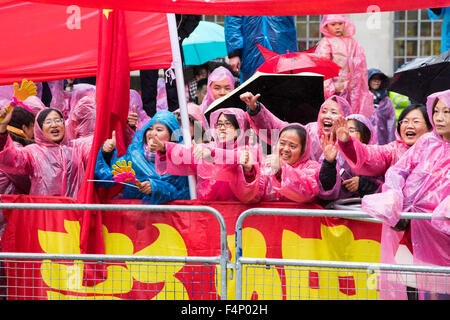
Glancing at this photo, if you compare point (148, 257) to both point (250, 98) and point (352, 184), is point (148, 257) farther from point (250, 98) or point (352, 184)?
point (352, 184)

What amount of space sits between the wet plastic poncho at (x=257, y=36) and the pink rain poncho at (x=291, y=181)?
252cm

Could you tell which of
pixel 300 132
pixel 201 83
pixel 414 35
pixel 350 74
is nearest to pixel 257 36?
pixel 350 74

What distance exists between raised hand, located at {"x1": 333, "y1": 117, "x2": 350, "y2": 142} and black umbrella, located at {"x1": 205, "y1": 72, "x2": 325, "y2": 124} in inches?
22.0

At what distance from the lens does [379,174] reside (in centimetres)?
487

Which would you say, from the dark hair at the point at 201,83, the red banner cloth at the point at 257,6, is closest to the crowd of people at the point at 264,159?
the red banner cloth at the point at 257,6

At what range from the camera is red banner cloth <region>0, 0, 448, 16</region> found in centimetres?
495

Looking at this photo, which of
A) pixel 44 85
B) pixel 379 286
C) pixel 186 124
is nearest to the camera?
pixel 379 286

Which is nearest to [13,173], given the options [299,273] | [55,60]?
[55,60]

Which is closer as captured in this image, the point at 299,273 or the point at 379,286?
the point at 379,286

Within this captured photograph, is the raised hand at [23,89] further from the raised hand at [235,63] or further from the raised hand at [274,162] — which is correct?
the raised hand at [235,63]

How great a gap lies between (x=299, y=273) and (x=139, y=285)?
3.80 ft

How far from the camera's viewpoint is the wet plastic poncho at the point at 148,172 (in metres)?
5.09

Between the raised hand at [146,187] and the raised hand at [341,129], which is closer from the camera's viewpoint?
the raised hand at [341,129]

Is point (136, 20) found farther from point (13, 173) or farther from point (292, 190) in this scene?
point (292, 190)
